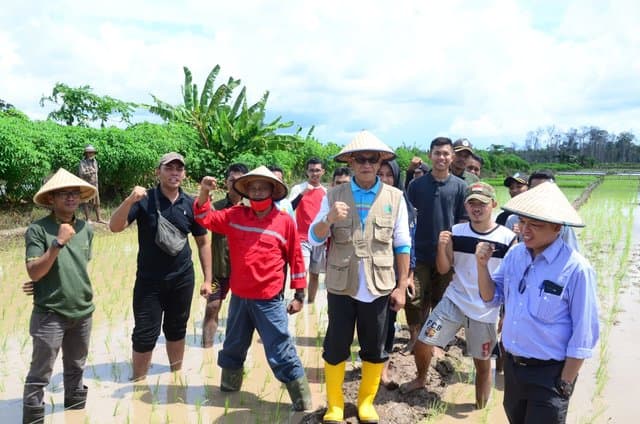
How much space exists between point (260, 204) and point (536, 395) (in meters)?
2.03

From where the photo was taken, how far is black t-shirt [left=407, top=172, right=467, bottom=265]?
13.8 ft

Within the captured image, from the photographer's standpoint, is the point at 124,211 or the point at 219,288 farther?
the point at 219,288

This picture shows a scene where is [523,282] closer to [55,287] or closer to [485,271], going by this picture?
[485,271]

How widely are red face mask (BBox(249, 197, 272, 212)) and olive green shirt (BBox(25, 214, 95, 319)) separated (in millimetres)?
1106

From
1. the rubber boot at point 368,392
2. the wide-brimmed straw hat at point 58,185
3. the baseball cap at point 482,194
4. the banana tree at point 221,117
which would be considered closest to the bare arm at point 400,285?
the rubber boot at point 368,392

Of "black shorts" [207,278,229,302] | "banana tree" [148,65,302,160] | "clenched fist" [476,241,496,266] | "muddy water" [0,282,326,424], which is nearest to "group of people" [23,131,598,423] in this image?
"clenched fist" [476,241,496,266]

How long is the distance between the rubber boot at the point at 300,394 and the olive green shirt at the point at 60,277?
4.62 ft

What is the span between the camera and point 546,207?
2.22 meters

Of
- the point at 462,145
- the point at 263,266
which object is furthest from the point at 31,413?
the point at 462,145

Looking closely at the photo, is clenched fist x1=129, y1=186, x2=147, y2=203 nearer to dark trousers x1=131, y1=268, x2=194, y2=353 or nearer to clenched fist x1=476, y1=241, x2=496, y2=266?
dark trousers x1=131, y1=268, x2=194, y2=353

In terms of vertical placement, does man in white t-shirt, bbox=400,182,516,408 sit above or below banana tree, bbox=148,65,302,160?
below

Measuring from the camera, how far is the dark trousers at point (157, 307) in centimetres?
383

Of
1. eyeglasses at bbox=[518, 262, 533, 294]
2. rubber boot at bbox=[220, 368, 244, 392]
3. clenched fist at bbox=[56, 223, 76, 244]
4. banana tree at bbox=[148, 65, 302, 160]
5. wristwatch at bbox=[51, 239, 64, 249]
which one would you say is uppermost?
banana tree at bbox=[148, 65, 302, 160]

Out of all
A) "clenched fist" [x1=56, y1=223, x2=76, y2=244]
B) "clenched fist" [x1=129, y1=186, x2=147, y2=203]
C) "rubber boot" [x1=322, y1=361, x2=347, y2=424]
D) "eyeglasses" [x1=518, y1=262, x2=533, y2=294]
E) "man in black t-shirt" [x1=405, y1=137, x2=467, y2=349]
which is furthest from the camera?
"man in black t-shirt" [x1=405, y1=137, x2=467, y2=349]
